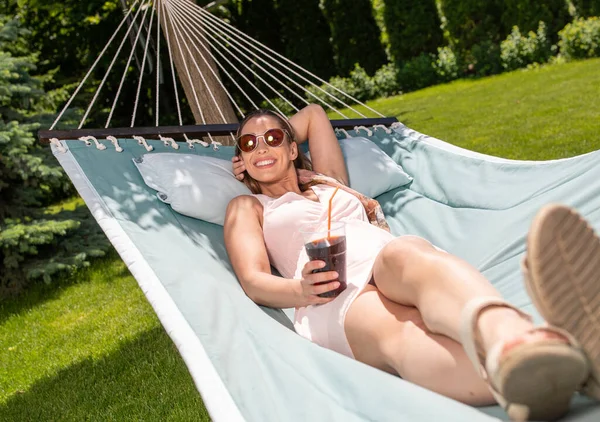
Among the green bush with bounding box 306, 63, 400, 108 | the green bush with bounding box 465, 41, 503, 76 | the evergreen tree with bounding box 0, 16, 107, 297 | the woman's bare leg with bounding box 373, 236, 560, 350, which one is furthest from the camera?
the green bush with bounding box 306, 63, 400, 108

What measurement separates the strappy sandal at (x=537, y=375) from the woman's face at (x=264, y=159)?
50.0 inches

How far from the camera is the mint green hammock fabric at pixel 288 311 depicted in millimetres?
1433

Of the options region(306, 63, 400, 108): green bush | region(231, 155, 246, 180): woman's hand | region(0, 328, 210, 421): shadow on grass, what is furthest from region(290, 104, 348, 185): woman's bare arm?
region(306, 63, 400, 108): green bush

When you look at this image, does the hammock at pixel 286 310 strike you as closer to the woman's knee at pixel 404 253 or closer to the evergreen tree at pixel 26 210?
the woman's knee at pixel 404 253

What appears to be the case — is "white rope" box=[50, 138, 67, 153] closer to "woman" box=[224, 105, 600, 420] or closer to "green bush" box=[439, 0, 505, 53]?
"woman" box=[224, 105, 600, 420]

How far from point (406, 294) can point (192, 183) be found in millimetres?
1062

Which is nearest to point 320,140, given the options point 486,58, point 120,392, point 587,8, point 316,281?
point 316,281

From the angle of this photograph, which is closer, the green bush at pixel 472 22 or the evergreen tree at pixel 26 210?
the evergreen tree at pixel 26 210

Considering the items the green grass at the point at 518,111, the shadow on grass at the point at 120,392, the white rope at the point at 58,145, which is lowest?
the green grass at the point at 518,111

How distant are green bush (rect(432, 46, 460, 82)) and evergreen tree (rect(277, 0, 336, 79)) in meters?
1.93

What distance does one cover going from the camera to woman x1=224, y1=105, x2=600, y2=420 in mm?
1128

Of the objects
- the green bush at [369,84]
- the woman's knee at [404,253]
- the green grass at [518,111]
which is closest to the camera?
the woman's knee at [404,253]

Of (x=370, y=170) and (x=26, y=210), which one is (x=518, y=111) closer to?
(x=370, y=170)

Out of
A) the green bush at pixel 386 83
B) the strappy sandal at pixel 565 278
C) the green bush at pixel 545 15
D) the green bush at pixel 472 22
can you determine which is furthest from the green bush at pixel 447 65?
the strappy sandal at pixel 565 278
